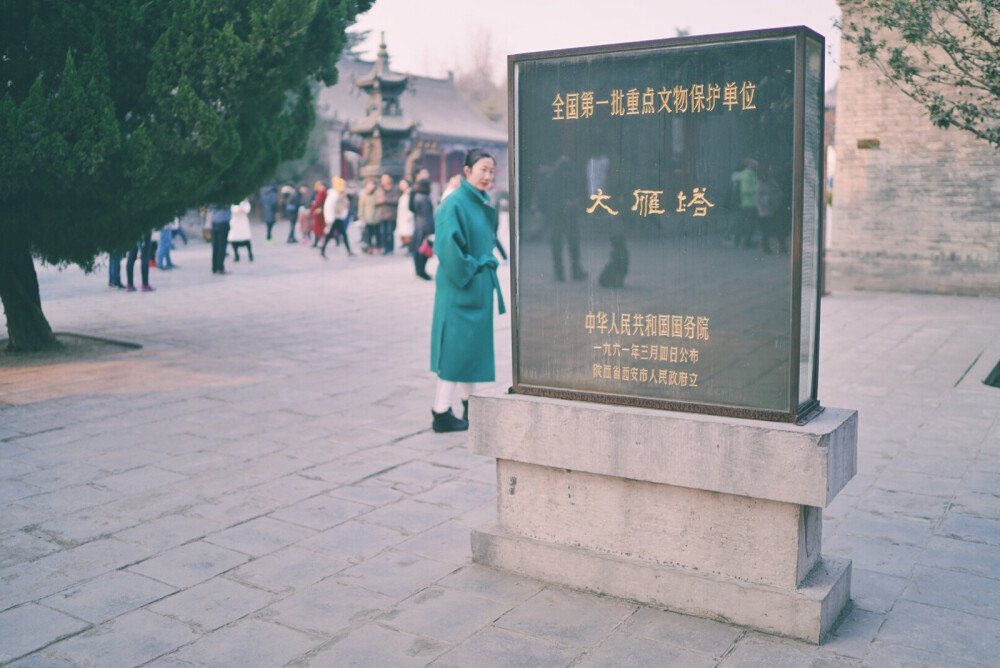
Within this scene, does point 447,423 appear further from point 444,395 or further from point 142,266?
point 142,266

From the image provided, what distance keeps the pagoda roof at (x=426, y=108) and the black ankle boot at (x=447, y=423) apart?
3046 cm

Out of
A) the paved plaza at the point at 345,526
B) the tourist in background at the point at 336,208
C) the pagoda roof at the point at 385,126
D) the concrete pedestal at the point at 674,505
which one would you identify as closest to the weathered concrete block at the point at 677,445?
the concrete pedestal at the point at 674,505

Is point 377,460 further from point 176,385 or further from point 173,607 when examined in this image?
point 176,385

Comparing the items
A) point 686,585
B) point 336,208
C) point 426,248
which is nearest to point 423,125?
point 336,208

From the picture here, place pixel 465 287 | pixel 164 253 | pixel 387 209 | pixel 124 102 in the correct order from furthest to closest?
1. pixel 387 209
2. pixel 164 253
3. pixel 124 102
4. pixel 465 287

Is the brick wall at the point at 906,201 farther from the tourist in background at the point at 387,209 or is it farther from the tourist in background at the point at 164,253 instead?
the tourist in background at the point at 164,253

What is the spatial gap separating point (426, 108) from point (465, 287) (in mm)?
38720

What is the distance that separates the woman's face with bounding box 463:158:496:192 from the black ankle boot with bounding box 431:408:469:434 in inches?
55.2

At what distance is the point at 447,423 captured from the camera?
6.00m

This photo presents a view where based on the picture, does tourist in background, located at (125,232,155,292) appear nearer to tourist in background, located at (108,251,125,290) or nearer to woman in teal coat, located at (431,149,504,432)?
tourist in background, located at (108,251,125,290)

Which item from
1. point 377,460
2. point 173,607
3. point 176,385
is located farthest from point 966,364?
point 173,607

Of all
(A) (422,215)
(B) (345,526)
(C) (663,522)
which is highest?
(A) (422,215)

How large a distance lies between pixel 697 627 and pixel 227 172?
6.64 meters

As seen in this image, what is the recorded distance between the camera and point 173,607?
349cm
